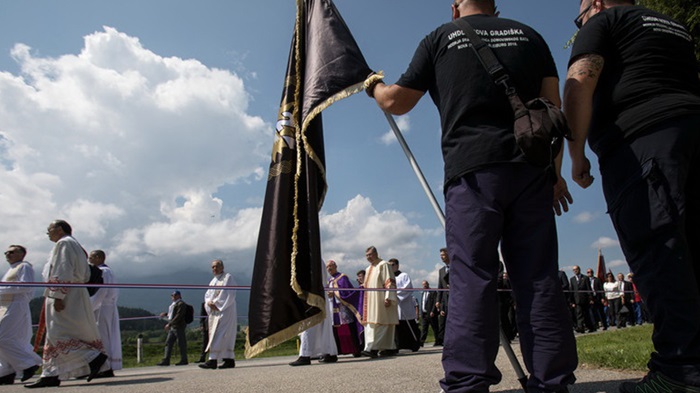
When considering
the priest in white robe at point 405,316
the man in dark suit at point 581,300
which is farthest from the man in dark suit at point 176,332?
the man in dark suit at point 581,300

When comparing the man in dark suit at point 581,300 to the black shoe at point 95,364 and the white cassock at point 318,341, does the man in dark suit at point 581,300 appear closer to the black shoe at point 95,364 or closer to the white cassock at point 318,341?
the white cassock at point 318,341

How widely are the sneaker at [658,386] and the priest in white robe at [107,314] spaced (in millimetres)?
8385

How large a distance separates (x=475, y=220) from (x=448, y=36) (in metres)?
0.95

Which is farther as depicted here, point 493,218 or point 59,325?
point 59,325

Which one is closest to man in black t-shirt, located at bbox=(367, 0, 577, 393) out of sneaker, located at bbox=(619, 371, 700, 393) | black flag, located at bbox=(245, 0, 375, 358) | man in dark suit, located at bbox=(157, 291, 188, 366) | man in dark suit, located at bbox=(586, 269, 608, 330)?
sneaker, located at bbox=(619, 371, 700, 393)

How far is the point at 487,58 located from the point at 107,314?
868 cm

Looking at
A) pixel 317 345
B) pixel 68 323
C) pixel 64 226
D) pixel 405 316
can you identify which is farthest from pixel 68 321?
pixel 405 316

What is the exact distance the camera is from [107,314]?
882cm

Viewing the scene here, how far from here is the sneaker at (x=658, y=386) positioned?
2.10m

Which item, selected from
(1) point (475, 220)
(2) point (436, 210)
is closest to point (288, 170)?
(2) point (436, 210)

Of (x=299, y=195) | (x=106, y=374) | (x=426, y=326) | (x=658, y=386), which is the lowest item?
(x=426, y=326)

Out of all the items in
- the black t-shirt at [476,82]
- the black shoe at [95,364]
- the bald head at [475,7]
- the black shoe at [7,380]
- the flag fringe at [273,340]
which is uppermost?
the bald head at [475,7]

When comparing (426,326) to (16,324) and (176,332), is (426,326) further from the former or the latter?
(16,324)

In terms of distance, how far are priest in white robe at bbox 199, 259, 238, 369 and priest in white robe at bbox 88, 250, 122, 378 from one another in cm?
157
